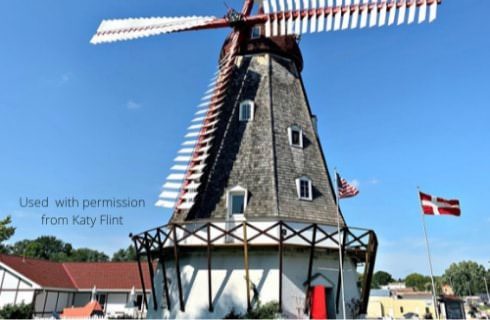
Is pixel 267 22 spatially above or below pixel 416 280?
above

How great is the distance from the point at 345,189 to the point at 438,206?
3120 millimetres

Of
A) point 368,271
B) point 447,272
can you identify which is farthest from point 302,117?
point 447,272

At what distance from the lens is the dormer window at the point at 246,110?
16016 mm

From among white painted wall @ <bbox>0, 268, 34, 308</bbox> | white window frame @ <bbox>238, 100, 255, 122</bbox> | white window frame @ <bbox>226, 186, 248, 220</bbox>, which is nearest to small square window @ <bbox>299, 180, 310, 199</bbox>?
white window frame @ <bbox>226, 186, 248, 220</bbox>

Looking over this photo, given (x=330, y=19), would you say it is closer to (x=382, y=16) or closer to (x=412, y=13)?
(x=382, y=16)

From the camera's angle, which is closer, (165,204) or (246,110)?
(165,204)

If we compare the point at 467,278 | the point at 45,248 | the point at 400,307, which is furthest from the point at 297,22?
the point at 467,278

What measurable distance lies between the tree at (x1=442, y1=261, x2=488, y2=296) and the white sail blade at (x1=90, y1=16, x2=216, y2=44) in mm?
100007

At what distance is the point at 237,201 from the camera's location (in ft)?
44.8

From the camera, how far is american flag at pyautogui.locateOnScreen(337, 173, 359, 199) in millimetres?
13586

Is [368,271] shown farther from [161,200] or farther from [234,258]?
[161,200]

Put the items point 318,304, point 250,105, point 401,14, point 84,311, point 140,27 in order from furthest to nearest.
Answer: point 84,311
point 140,27
point 250,105
point 401,14
point 318,304

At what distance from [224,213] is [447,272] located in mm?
105026

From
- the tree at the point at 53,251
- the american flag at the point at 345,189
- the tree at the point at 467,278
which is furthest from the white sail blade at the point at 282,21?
the tree at the point at 467,278
